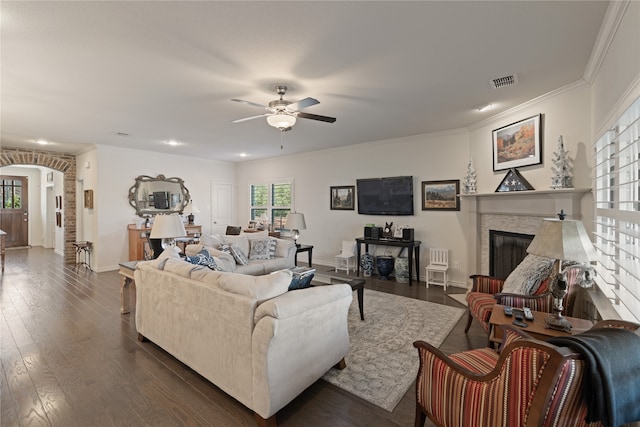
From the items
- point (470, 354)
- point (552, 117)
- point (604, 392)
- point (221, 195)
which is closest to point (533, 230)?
point (552, 117)

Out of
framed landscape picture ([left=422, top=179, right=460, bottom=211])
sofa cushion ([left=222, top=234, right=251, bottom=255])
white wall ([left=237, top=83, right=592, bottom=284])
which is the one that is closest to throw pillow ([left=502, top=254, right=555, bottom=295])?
white wall ([left=237, top=83, right=592, bottom=284])

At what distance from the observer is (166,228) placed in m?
3.68

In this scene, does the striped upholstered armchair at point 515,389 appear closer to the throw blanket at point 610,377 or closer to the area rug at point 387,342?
the throw blanket at point 610,377

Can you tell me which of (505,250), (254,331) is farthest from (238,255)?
(505,250)

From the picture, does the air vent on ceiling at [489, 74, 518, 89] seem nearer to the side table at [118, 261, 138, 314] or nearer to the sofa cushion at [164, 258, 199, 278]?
the sofa cushion at [164, 258, 199, 278]

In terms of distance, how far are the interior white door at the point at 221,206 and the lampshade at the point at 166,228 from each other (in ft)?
15.6

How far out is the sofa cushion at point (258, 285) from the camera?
6.59ft

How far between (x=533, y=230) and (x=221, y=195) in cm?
753

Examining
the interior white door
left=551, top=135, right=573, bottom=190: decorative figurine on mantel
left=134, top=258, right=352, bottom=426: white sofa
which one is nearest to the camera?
left=134, top=258, right=352, bottom=426: white sofa

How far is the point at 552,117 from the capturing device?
3.38 meters

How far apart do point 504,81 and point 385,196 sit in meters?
3.09

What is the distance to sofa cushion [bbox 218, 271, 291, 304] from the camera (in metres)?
2.01

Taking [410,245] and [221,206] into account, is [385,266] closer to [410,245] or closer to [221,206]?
[410,245]

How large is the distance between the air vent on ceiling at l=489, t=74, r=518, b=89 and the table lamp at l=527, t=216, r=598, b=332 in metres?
1.78
